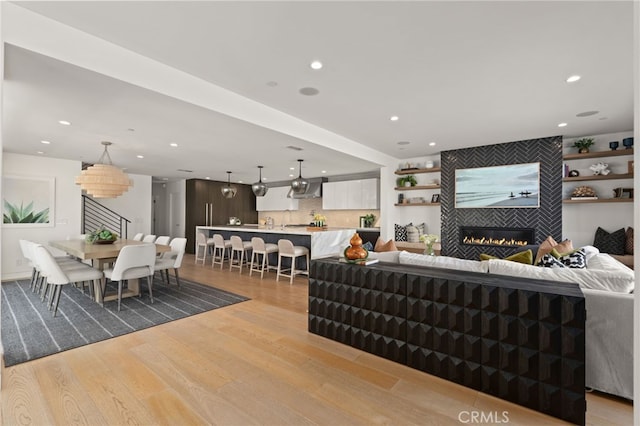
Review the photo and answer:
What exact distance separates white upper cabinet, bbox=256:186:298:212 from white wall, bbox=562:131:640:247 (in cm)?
751

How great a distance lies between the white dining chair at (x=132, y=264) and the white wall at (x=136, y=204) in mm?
5069

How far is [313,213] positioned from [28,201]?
714cm

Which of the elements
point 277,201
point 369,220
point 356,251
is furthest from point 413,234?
point 277,201

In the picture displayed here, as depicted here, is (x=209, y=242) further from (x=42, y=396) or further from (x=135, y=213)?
(x=42, y=396)

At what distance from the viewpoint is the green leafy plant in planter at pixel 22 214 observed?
5.59 meters

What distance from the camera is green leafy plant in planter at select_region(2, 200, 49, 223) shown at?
220 inches

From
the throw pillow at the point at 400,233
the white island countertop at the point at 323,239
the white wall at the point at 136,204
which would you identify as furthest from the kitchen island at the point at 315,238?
the white wall at the point at 136,204

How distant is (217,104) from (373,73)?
5.80 ft

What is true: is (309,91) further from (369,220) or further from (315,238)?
(369,220)

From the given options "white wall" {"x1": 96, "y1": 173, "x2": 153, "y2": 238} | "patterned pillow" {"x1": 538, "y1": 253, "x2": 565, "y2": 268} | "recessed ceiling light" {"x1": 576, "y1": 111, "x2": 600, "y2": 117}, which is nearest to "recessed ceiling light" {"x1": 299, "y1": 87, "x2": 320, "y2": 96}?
"patterned pillow" {"x1": 538, "y1": 253, "x2": 565, "y2": 268}

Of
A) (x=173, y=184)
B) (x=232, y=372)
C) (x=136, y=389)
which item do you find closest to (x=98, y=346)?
(x=136, y=389)

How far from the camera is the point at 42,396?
195 centimetres

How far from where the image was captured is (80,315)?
11.4 ft

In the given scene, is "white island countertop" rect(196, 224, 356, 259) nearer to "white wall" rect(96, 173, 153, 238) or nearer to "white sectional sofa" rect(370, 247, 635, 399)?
"white sectional sofa" rect(370, 247, 635, 399)
